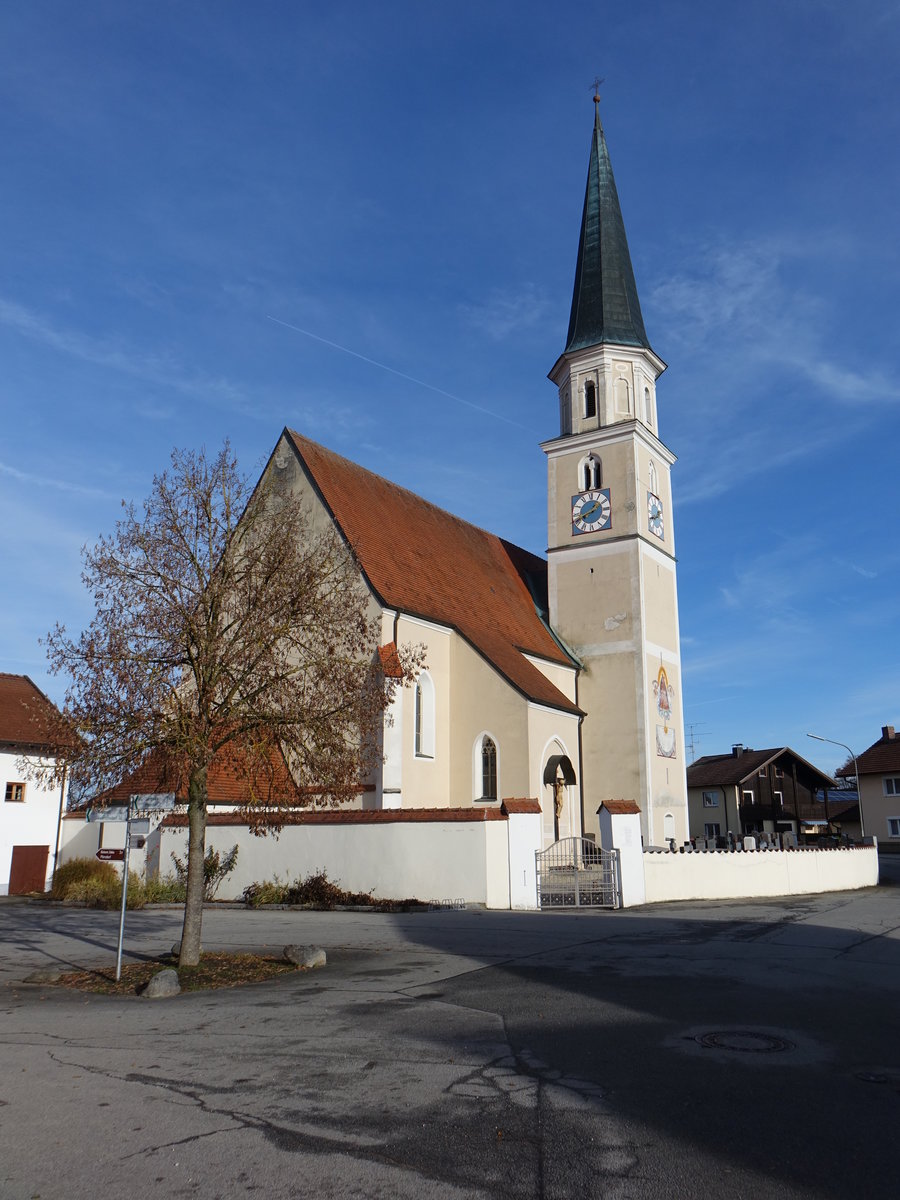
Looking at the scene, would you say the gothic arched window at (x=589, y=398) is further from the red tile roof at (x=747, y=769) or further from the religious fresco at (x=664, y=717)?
the red tile roof at (x=747, y=769)

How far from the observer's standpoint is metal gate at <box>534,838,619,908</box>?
701 inches

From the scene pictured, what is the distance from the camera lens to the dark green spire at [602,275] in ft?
106

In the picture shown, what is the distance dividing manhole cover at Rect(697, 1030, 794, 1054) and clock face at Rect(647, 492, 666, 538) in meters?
25.2

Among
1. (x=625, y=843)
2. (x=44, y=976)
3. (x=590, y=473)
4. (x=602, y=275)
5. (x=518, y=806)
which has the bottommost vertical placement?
(x=44, y=976)

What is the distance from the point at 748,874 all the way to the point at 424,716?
8422 mm

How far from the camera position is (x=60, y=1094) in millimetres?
5992

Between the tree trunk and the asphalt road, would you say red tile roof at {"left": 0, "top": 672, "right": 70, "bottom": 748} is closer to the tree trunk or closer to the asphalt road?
the tree trunk

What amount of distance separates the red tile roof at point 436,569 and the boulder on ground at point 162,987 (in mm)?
13160

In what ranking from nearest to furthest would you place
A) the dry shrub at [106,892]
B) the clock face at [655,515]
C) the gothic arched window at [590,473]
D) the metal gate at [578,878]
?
the metal gate at [578,878] → the dry shrub at [106,892] → the clock face at [655,515] → the gothic arched window at [590,473]

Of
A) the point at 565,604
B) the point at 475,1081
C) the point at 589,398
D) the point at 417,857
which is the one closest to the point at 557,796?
the point at 565,604

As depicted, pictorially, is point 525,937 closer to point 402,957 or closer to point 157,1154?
point 402,957

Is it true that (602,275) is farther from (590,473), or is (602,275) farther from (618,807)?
(618,807)

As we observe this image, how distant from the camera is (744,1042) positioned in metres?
6.80

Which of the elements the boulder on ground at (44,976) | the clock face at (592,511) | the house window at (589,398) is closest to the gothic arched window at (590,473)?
the clock face at (592,511)
